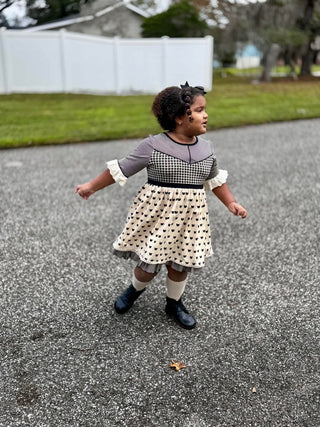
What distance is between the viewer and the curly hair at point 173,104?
2.05 meters

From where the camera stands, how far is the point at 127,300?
2529 millimetres

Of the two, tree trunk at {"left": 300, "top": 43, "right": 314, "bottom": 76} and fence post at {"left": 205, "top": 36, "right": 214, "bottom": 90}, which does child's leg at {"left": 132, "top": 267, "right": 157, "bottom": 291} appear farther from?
tree trunk at {"left": 300, "top": 43, "right": 314, "bottom": 76}

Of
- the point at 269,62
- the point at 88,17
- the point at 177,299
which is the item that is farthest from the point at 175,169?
the point at 269,62

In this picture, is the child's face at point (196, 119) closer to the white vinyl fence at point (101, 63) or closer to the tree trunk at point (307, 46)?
the white vinyl fence at point (101, 63)

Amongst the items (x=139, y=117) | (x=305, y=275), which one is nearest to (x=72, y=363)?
(x=305, y=275)

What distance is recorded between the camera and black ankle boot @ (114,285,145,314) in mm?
2515

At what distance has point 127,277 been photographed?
2975 millimetres

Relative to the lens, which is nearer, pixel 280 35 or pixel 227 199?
pixel 227 199

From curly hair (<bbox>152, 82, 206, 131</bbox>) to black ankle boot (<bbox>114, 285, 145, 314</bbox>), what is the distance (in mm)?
943

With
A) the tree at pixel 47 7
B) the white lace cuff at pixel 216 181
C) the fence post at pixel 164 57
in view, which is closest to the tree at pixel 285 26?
the fence post at pixel 164 57

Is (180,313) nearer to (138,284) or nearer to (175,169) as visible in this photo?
(138,284)

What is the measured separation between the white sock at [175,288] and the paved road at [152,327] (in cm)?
15

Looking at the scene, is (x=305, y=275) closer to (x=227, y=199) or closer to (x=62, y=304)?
(x=227, y=199)

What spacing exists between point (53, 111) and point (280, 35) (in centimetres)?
1192
